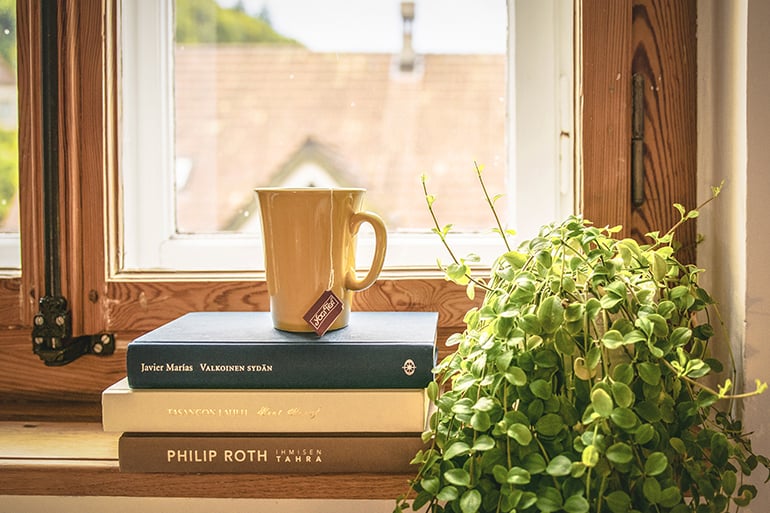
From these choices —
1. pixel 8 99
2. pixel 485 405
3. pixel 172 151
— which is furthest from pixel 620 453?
pixel 8 99

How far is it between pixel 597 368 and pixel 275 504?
51cm

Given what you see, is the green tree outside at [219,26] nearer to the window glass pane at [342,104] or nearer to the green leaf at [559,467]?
the window glass pane at [342,104]

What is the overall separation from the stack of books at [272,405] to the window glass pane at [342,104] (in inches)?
19.2

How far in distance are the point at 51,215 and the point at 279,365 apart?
19.2 inches

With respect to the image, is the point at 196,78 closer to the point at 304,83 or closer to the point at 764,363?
the point at 304,83

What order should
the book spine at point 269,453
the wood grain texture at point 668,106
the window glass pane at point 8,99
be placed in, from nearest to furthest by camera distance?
1. the book spine at point 269,453
2. the wood grain texture at point 668,106
3. the window glass pane at point 8,99

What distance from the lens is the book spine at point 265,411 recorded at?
87 cm

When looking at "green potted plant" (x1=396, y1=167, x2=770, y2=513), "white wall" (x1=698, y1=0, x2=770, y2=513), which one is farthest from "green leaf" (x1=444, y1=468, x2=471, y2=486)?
"white wall" (x1=698, y1=0, x2=770, y2=513)

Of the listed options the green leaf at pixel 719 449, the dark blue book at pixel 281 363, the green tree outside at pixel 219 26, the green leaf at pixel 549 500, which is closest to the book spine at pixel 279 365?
the dark blue book at pixel 281 363

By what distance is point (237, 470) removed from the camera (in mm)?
876

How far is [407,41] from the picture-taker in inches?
51.6

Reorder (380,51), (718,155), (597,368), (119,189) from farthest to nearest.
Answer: (380,51) < (119,189) < (718,155) < (597,368)

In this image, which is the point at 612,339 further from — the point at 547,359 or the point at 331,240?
the point at 331,240

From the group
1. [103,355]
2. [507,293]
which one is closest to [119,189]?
[103,355]
